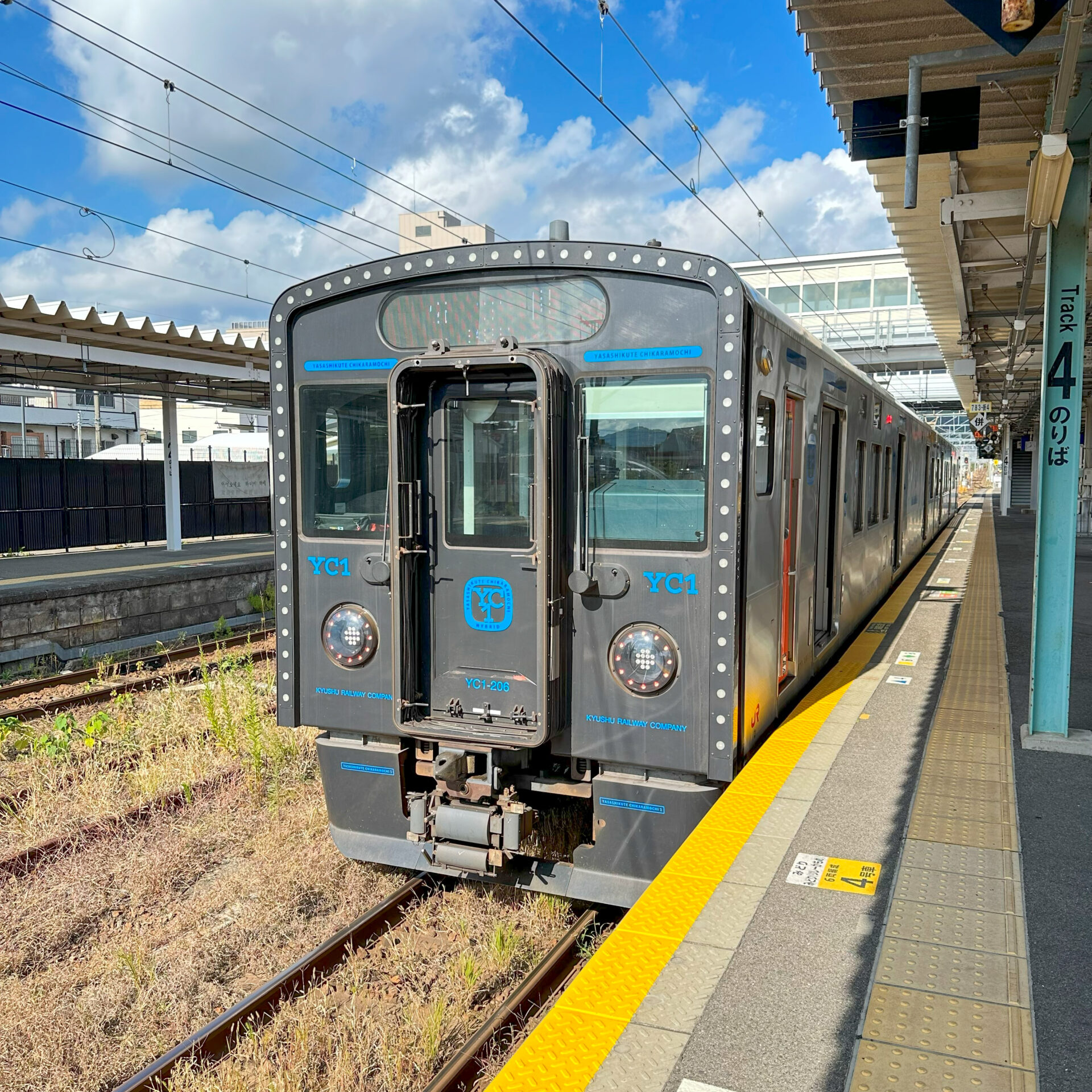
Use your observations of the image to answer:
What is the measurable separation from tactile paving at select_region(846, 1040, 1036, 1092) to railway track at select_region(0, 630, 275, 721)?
8.11m

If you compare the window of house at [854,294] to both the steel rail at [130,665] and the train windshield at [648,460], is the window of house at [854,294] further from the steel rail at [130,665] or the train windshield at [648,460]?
the train windshield at [648,460]

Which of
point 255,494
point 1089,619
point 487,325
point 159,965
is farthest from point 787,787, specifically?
point 255,494

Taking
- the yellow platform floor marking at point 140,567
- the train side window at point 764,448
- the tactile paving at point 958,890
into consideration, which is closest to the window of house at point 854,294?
the yellow platform floor marking at point 140,567

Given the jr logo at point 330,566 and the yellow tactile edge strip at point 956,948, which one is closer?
the yellow tactile edge strip at point 956,948

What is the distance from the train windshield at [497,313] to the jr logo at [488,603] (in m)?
1.11

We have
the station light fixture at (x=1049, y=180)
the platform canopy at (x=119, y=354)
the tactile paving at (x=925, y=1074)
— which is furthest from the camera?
the platform canopy at (x=119, y=354)

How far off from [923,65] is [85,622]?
11.5 m

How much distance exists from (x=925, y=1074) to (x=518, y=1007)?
1922 millimetres

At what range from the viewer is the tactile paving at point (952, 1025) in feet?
8.34

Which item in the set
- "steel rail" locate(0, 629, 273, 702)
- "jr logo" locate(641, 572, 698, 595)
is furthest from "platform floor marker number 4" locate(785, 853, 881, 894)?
"steel rail" locate(0, 629, 273, 702)

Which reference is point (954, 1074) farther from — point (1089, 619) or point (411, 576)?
point (1089, 619)

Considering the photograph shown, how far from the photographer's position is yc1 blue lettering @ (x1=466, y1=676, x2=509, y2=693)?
441 centimetres

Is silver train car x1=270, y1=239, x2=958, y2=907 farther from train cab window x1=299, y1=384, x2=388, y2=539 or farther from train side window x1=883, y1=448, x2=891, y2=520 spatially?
train side window x1=883, y1=448, x2=891, y2=520

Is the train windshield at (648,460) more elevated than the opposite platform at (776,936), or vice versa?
the train windshield at (648,460)
